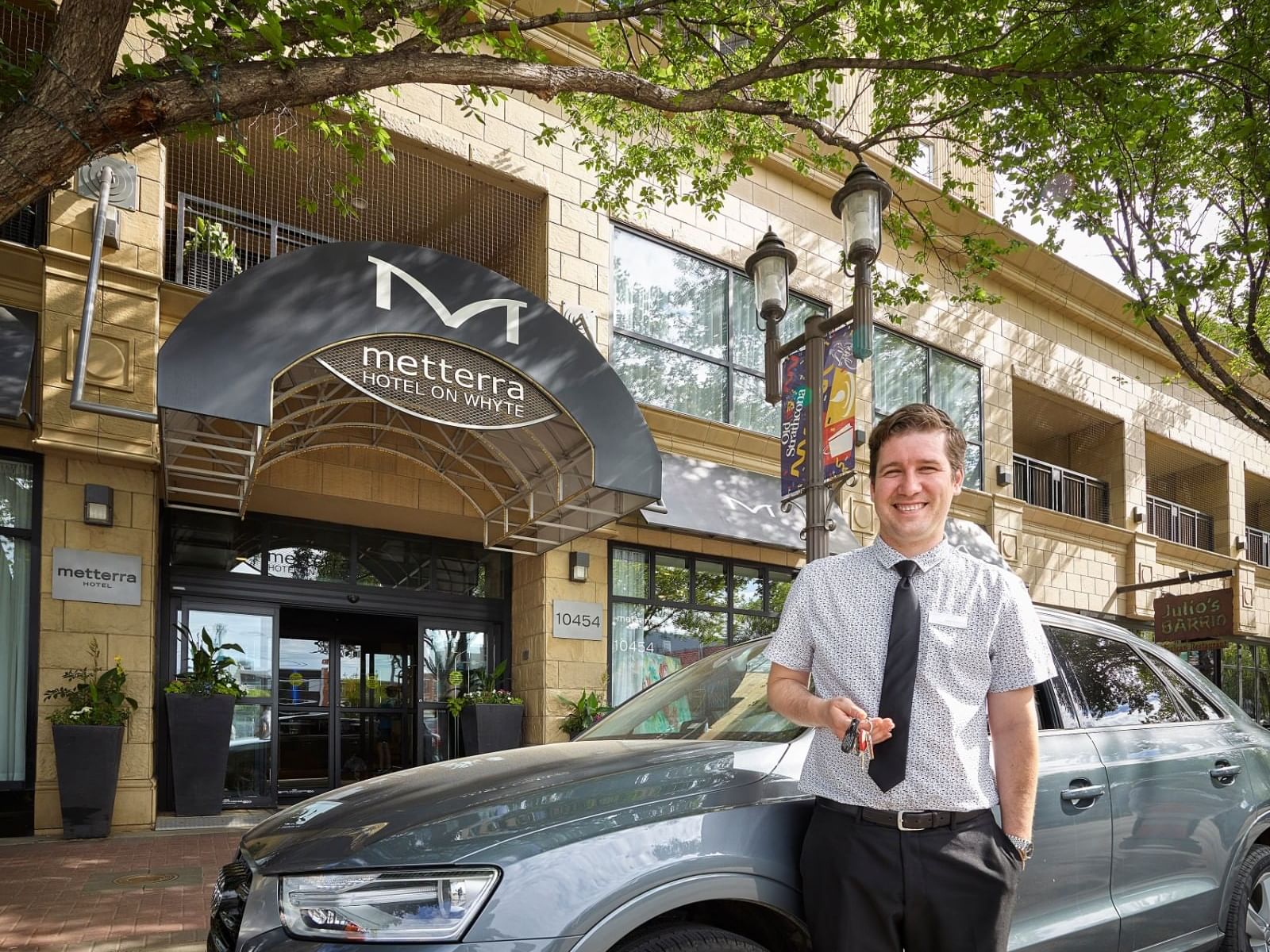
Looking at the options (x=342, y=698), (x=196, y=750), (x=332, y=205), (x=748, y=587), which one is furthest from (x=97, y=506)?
(x=748, y=587)

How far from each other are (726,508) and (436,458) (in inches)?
142

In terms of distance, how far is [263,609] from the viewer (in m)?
10.8

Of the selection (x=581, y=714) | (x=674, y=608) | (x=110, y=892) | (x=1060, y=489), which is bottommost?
(x=110, y=892)

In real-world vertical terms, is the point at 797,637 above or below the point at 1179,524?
below

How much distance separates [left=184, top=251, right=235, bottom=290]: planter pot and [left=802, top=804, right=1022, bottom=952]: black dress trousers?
9.95m

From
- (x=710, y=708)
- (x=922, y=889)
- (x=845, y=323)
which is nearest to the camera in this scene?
(x=922, y=889)

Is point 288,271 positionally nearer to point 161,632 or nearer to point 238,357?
point 238,357

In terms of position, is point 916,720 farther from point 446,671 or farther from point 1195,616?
point 1195,616

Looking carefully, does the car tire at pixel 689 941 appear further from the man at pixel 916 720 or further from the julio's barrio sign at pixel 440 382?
the julio's barrio sign at pixel 440 382

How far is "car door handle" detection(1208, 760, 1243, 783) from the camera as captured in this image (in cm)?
405

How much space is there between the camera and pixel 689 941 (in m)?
2.50

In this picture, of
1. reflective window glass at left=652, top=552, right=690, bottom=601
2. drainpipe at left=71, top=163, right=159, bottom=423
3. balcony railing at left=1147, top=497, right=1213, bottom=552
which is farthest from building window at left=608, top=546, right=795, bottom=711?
balcony railing at left=1147, top=497, right=1213, bottom=552

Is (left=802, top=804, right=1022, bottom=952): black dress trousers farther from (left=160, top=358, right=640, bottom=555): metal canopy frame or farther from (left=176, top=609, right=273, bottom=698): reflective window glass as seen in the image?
(left=176, top=609, right=273, bottom=698): reflective window glass

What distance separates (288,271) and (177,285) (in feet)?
7.49
